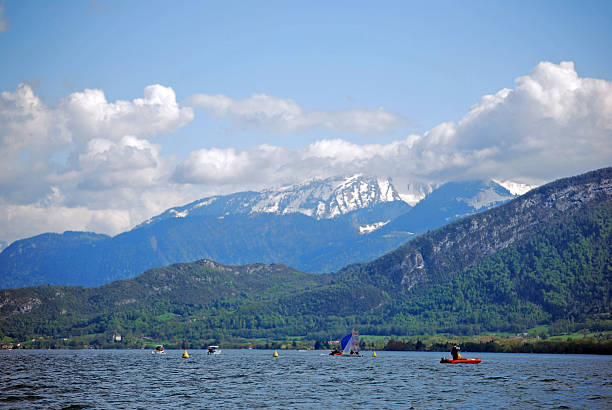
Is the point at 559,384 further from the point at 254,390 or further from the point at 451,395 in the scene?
the point at 254,390

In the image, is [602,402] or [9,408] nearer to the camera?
[9,408]

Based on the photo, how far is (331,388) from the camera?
163 m

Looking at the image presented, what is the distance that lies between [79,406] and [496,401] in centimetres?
7521

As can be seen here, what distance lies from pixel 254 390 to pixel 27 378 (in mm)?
65851

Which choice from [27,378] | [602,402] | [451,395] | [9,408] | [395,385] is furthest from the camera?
[27,378]

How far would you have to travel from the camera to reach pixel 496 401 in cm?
13625

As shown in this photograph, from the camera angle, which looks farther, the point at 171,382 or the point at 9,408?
the point at 171,382

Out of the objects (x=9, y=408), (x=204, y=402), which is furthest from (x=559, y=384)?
(x=9, y=408)

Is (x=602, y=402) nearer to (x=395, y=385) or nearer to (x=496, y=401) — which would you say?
(x=496, y=401)

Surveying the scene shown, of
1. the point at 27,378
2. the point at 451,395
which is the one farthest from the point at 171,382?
the point at 451,395

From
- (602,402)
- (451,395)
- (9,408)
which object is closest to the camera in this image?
(9,408)

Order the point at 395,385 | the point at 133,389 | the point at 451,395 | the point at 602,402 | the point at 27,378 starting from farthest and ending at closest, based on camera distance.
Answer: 1. the point at 27,378
2. the point at 395,385
3. the point at 133,389
4. the point at 451,395
5. the point at 602,402

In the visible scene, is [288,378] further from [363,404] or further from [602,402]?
[602,402]

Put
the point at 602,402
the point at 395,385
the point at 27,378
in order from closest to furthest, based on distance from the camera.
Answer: the point at 602,402, the point at 395,385, the point at 27,378
